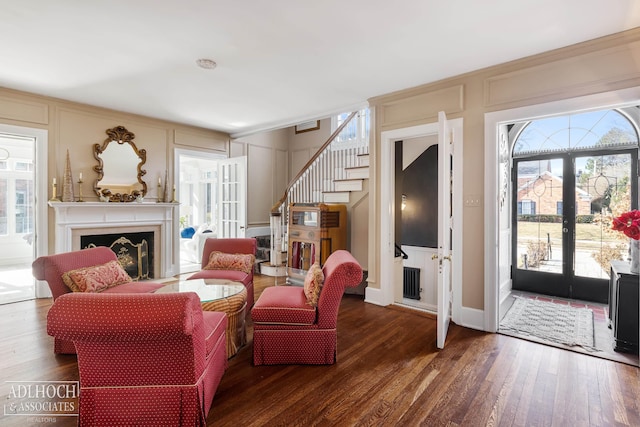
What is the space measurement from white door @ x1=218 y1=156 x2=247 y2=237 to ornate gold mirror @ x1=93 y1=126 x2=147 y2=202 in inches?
49.9

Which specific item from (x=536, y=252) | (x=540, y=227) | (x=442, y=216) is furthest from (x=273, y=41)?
(x=536, y=252)

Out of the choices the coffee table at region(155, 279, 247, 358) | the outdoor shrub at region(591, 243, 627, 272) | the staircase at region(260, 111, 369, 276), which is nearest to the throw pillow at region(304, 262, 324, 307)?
the coffee table at region(155, 279, 247, 358)

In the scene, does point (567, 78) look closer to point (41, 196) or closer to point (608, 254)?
point (608, 254)

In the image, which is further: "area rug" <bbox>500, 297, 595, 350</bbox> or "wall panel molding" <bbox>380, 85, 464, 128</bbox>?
"wall panel molding" <bbox>380, 85, 464, 128</bbox>

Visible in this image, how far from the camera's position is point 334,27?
2516 millimetres

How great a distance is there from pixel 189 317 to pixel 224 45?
2343mm

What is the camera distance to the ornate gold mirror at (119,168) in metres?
4.78

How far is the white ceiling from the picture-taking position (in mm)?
2264

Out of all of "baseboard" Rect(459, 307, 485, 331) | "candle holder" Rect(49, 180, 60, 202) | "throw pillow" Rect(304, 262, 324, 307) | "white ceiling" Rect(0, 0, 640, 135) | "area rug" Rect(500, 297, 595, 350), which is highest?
"white ceiling" Rect(0, 0, 640, 135)

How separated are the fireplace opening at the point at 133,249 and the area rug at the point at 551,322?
5176 mm

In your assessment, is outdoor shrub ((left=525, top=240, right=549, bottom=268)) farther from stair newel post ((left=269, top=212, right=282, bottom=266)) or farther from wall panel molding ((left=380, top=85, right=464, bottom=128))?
stair newel post ((left=269, top=212, right=282, bottom=266))

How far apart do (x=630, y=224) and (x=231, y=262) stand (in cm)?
384

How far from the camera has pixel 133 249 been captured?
5.20m

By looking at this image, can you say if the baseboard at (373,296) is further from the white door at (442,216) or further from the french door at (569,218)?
the french door at (569,218)
